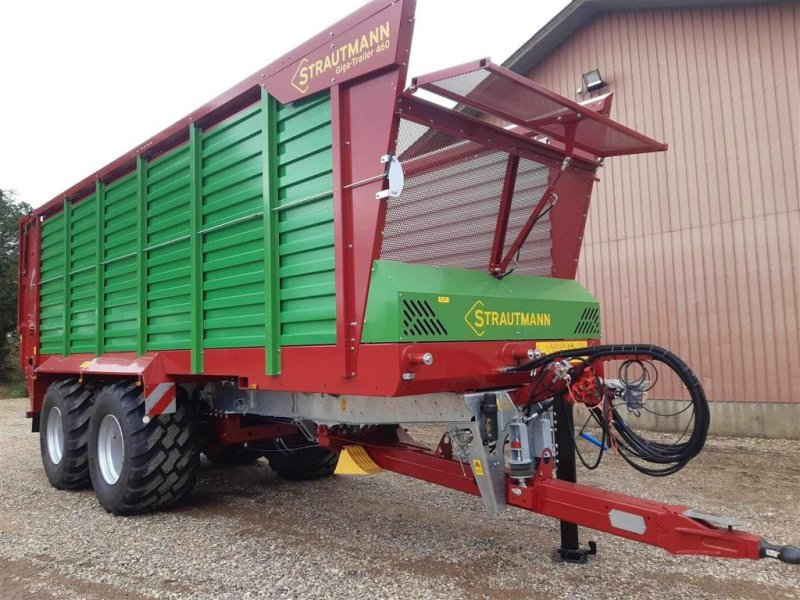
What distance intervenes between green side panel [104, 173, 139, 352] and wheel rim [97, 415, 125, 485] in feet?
2.07

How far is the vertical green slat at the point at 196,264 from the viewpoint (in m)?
4.23

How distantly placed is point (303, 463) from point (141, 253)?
2490 mm

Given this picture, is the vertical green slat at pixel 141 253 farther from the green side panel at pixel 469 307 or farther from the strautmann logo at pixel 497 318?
the strautmann logo at pixel 497 318

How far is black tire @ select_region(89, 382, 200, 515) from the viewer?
4.73 meters

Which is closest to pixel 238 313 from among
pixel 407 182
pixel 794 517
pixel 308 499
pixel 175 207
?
pixel 175 207

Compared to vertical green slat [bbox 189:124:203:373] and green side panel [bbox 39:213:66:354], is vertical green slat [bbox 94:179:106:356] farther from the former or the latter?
vertical green slat [bbox 189:124:203:373]

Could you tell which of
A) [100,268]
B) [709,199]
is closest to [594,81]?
[709,199]

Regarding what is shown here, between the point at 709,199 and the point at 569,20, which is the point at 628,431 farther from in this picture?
the point at 569,20

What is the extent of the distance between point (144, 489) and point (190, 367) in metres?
1.17

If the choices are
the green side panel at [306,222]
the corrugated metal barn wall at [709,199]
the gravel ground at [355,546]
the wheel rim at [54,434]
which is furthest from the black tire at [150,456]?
the corrugated metal barn wall at [709,199]

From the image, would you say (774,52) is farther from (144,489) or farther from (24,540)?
(24,540)

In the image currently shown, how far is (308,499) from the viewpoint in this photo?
17.6ft

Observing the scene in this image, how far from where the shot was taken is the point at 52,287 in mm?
6594

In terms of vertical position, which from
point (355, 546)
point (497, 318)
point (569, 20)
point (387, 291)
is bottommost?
point (355, 546)
